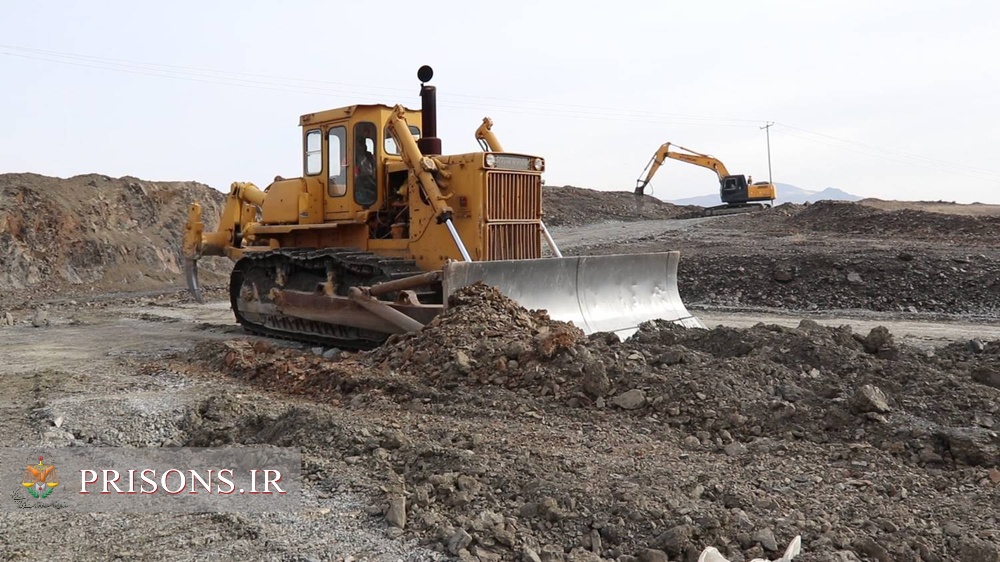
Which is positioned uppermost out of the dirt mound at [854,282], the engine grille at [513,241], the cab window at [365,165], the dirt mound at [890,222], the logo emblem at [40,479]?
the cab window at [365,165]

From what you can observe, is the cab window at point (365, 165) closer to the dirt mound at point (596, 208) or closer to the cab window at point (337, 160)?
the cab window at point (337, 160)

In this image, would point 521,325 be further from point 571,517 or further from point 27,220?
point 27,220

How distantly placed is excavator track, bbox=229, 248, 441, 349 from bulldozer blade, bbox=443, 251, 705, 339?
0.85 m

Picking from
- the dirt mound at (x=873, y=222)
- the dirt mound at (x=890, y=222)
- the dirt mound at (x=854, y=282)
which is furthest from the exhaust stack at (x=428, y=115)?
the dirt mound at (x=890, y=222)

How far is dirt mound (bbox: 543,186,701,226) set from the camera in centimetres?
3142

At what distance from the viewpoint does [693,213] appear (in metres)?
32.1

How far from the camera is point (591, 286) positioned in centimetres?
889

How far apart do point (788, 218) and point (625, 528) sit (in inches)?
942

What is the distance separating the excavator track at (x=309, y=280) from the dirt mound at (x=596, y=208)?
790 inches

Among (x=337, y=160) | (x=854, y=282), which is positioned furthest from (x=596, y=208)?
(x=337, y=160)

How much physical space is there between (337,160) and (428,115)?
1245mm

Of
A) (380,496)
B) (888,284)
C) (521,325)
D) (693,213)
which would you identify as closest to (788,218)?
(693,213)

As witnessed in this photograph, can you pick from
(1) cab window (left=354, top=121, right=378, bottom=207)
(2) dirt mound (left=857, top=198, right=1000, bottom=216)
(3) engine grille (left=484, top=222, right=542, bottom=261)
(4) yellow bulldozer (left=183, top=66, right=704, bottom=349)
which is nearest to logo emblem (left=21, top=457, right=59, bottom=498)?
(4) yellow bulldozer (left=183, top=66, right=704, bottom=349)

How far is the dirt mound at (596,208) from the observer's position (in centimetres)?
3142
